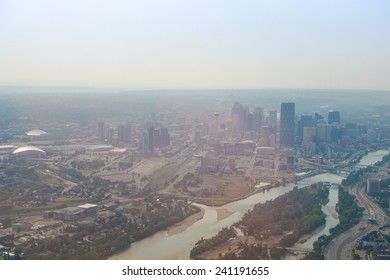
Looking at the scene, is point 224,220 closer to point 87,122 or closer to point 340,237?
point 340,237

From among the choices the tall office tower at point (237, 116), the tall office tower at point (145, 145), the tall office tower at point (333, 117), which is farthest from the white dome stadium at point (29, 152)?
the tall office tower at point (333, 117)

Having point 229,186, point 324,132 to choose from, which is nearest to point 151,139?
point 229,186

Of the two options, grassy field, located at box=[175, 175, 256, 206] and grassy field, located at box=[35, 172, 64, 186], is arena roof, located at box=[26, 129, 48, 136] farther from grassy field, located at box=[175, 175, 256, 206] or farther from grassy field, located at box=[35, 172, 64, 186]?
grassy field, located at box=[175, 175, 256, 206]

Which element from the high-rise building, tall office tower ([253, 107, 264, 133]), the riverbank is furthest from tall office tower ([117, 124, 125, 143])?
the riverbank

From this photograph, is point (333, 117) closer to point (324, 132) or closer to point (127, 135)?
point (324, 132)

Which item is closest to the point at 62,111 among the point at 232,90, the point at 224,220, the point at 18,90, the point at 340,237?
the point at 18,90

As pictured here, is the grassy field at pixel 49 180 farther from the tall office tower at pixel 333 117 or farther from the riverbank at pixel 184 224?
the tall office tower at pixel 333 117

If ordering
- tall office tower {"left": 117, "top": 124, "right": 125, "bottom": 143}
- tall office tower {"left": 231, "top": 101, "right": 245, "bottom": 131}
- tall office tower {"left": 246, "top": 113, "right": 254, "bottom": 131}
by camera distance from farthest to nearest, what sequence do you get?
tall office tower {"left": 246, "top": 113, "right": 254, "bottom": 131} → tall office tower {"left": 231, "top": 101, "right": 245, "bottom": 131} → tall office tower {"left": 117, "top": 124, "right": 125, "bottom": 143}
